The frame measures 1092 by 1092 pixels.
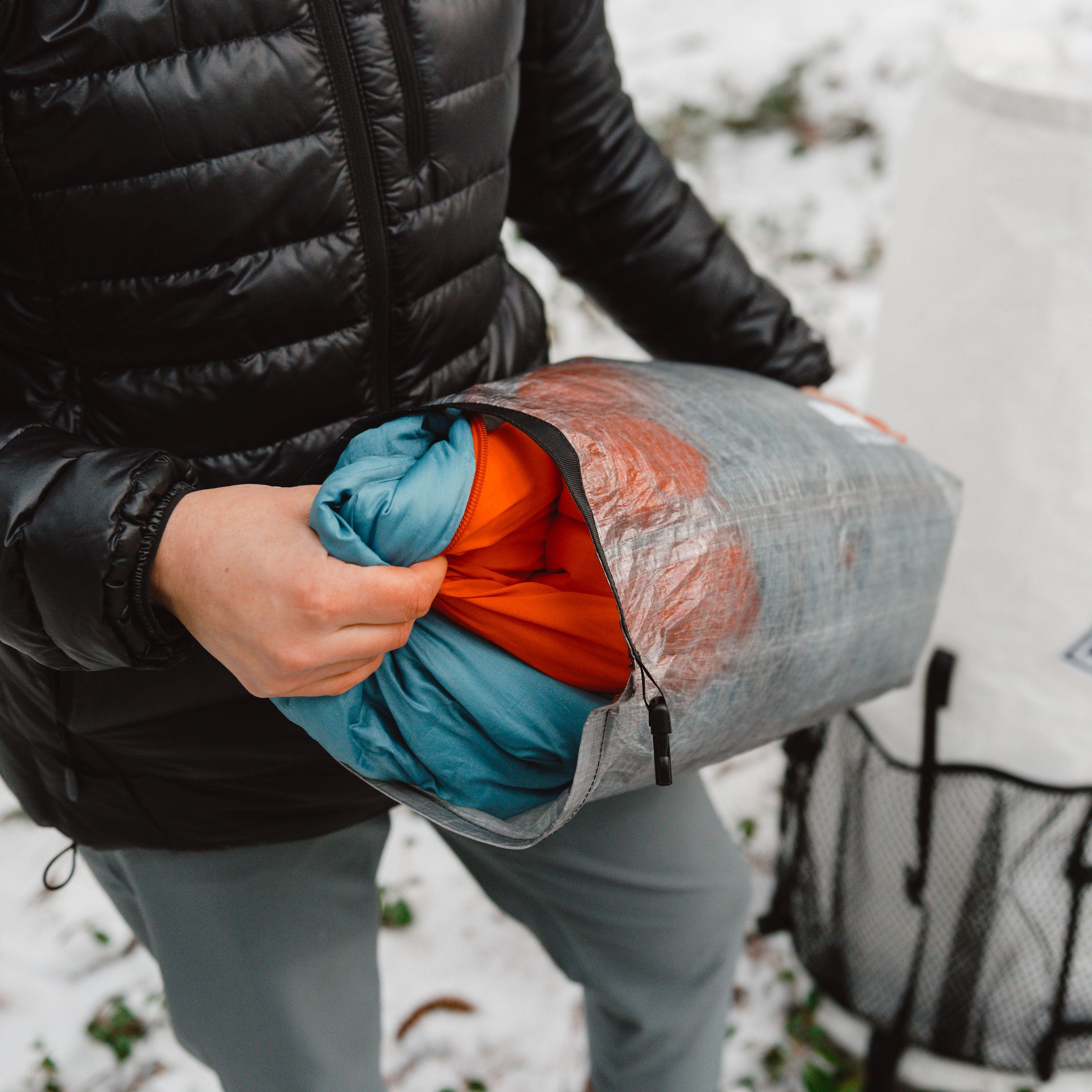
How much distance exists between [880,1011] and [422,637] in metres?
1.16

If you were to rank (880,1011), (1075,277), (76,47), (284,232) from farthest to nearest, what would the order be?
(880,1011), (1075,277), (284,232), (76,47)

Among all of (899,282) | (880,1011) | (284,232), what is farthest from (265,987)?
(899,282)

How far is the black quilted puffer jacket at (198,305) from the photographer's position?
0.73m

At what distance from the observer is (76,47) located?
708 millimetres

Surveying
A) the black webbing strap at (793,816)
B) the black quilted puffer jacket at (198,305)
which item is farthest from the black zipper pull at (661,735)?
the black webbing strap at (793,816)

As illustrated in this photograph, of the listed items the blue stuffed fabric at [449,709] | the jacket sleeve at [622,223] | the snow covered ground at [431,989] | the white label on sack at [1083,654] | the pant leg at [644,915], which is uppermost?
the jacket sleeve at [622,223]

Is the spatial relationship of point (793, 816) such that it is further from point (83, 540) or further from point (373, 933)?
point (83, 540)

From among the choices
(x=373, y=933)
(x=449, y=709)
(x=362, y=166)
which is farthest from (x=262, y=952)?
(x=362, y=166)

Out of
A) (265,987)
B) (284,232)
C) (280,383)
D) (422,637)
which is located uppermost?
(284,232)

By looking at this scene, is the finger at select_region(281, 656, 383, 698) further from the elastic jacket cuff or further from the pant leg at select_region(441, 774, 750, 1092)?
the pant leg at select_region(441, 774, 750, 1092)

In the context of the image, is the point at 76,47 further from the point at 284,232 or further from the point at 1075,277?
the point at 1075,277

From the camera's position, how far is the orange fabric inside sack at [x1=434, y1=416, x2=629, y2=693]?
0.81 m

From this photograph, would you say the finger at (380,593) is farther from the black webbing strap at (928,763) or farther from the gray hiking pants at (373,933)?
the black webbing strap at (928,763)

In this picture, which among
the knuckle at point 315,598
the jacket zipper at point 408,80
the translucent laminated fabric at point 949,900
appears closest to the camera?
the knuckle at point 315,598
